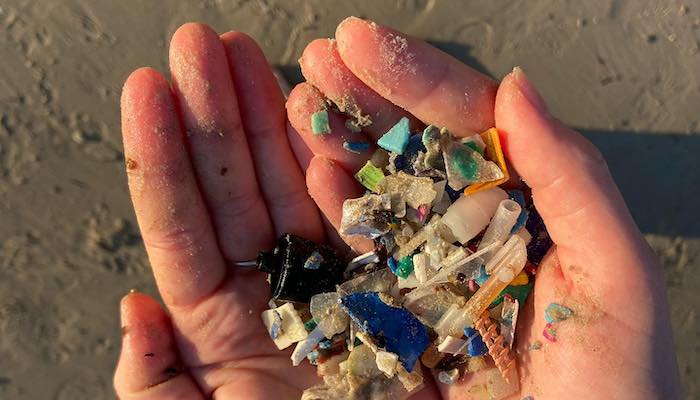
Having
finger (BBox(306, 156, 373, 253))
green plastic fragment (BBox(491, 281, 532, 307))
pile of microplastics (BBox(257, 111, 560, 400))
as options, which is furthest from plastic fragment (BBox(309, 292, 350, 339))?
green plastic fragment (BBox(491, 281, 532, 307))

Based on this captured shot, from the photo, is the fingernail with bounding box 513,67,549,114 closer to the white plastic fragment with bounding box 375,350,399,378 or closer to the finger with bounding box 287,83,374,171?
the finger with bounding box 287,83,374,171

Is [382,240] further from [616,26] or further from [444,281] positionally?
[616,26]

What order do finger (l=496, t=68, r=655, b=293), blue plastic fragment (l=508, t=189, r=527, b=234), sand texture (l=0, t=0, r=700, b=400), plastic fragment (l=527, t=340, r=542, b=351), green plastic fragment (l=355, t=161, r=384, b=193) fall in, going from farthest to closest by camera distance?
sand texture (l=0, t=0, r=700, b=400), green plastic fragment (l=355, t=161, r=384, b=193), blue plastic fragment (l=508, t=189, r=527, b=234), plastic fragment (l=527, t=340, r=542, b=351), finger (l=496, t=68, r=655, b=293)

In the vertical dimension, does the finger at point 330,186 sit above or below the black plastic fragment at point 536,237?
above

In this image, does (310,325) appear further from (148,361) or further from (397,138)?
(397,138)

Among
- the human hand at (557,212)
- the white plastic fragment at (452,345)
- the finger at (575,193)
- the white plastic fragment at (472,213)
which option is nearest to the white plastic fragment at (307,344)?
the white plastic fragment at (452,345)

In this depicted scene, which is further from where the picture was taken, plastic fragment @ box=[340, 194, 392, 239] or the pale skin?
plastic fragment @ box=[340, 194, 392, 239]

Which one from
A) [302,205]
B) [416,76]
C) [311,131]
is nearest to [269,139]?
[311,131]

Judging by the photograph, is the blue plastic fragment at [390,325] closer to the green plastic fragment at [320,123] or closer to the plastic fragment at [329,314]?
the plastic fragment at [329,314]
